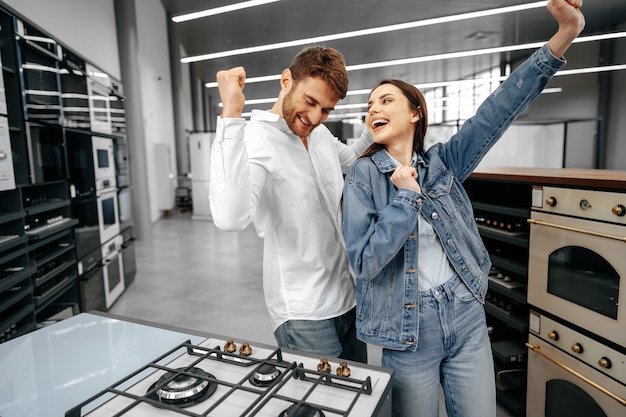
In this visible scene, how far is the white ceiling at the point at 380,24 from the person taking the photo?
7.55 meters

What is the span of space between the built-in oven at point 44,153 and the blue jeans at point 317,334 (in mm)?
2101

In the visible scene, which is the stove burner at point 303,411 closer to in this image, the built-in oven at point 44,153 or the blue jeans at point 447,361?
the blue jeans at point 447,361

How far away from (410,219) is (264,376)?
0.51 m

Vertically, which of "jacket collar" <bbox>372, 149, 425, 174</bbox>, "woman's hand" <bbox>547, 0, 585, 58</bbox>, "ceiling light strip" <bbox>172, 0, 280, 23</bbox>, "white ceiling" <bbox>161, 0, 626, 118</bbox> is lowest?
"jacket collar" <bbox>372, 149, 425, 174</bbox>

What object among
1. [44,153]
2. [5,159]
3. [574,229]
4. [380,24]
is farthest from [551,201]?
[380,24]

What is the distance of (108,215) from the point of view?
155 inches

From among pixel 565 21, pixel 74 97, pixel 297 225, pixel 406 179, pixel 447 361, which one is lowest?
pixel 447 361

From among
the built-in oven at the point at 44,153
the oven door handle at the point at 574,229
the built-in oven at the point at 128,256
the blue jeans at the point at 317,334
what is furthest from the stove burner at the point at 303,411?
the built-in oven at the point at 128,256

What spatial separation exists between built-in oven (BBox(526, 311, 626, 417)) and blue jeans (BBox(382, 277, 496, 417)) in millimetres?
689

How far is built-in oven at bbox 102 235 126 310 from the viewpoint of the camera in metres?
3.74

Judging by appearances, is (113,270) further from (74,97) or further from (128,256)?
(74,97)

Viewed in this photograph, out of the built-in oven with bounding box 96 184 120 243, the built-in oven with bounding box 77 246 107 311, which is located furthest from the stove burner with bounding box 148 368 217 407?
the built-in oven with bounding box 96 184 120 243

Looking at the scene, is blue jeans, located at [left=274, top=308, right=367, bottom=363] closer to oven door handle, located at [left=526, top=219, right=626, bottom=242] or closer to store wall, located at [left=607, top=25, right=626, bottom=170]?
oven door handle, located at [left=526, top=219, right=626, bottom=242]

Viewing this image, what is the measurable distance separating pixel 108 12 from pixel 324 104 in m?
6.34
